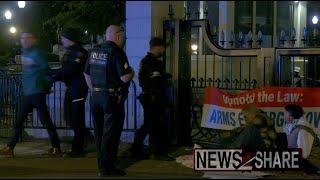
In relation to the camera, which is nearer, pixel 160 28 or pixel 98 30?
pixel 160 28

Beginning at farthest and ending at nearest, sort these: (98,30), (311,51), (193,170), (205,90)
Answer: (98,30), (205,90), (311,51), (193,170)

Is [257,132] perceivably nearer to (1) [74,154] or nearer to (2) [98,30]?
(1) [74,154]

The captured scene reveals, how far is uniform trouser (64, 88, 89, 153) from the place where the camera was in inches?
352

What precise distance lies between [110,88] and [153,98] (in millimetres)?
1317

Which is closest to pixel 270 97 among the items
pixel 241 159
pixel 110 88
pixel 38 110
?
pixel 241 159

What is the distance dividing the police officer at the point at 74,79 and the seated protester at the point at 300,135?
3063 mm

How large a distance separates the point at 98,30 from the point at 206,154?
11292 mm

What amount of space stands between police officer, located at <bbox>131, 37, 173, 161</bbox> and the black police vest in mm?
1128

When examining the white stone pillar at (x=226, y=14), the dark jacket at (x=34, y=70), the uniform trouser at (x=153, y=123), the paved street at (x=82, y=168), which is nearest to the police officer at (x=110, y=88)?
the paved street at (x=82, y=168)

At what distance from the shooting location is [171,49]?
387 inches

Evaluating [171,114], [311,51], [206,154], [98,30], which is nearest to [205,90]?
[171,114]

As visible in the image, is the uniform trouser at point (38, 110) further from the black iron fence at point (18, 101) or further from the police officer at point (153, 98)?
the black iron fence at point (18, 101)

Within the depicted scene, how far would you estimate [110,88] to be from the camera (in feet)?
24.6

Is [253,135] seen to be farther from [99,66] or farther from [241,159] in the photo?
[99,66]
